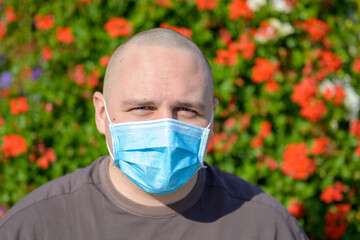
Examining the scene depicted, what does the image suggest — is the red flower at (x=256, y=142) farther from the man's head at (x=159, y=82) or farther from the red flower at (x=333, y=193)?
the man's head at (x=159, y=82)

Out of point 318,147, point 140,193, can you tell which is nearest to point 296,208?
point 318,147

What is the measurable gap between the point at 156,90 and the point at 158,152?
0.27 meters

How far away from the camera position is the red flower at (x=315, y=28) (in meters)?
4.11

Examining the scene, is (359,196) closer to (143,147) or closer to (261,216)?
(261,216)

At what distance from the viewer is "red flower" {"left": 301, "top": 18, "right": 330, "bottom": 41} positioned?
13.5 feet

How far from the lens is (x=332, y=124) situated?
4.00 m

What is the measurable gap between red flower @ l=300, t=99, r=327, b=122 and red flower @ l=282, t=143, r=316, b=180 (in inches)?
11.0

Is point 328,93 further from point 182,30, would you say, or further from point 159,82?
point 159,82

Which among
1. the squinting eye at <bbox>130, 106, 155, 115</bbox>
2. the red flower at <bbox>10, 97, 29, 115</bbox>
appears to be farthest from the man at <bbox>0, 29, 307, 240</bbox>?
the red flower at <bbox>10, 97, 29, 115</bbox>

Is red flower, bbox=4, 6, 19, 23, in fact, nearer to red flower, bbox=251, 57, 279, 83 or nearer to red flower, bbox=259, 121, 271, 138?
red flower, bbox=251, 57, 279, 83

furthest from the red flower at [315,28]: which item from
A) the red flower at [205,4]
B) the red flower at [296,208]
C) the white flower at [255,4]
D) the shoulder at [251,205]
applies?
the shoulder at [251,205]

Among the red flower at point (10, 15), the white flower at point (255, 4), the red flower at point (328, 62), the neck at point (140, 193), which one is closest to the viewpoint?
the neck at point (140, 193)

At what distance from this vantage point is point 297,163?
3625 mm

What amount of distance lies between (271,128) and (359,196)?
3.11 feet
